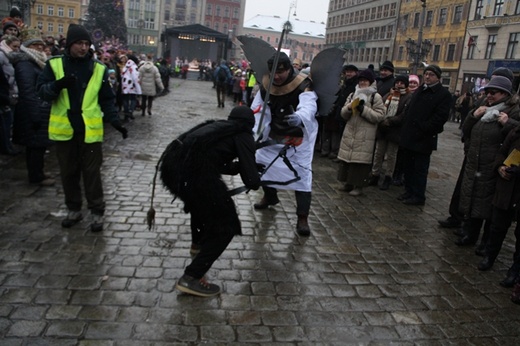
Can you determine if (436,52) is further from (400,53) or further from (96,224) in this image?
(96,224)

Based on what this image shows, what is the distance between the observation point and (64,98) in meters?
4.58

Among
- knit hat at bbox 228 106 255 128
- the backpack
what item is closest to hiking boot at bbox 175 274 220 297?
knit hat at bbox 228 106 255 128

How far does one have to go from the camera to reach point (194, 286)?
142 inches

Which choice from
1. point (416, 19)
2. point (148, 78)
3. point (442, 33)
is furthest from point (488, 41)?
point (148, 78)

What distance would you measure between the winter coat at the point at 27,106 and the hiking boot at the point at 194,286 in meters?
3.52

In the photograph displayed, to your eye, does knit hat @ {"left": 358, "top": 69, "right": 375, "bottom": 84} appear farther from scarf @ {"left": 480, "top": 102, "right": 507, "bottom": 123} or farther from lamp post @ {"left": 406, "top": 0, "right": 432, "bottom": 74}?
lamp post @ {"left": 406, "top": 0, "right": 432, "bottom": 74}

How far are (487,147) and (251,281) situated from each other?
2.92 meters

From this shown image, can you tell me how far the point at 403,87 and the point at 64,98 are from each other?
210 inches

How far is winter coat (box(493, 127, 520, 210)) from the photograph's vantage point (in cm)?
435

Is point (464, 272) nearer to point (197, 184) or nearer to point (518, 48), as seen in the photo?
point (197, 184)

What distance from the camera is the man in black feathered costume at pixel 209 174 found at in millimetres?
3371

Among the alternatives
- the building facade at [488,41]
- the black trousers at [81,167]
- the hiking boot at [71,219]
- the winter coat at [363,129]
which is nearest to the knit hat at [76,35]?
the black trousers at [81,167]

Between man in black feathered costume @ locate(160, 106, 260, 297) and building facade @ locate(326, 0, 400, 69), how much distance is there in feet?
176

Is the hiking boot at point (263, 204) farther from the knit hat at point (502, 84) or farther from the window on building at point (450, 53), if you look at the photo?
the window on building at point (450, 53)
